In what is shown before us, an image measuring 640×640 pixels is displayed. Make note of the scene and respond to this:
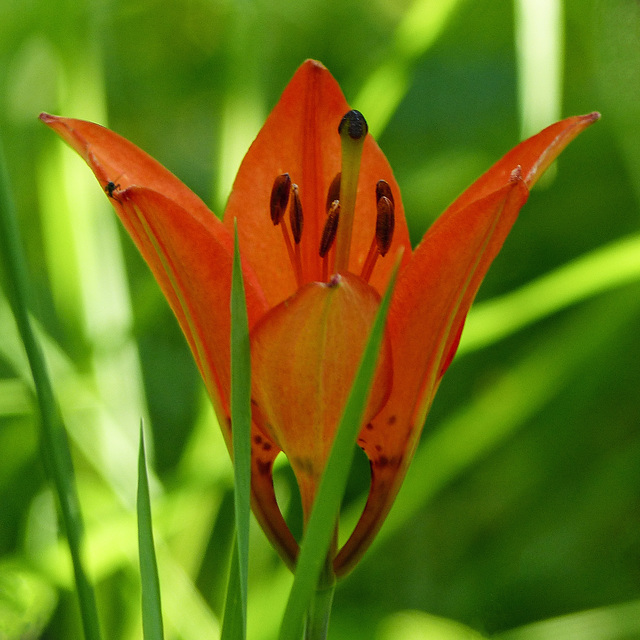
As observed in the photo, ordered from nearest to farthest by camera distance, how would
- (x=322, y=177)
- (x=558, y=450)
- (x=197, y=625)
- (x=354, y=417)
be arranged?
1. (x=354, y=417)
2. (x=322, y=177)
3. (x=197, y=625)
4. (x=558, y=450)

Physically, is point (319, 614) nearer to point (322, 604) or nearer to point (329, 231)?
point (322, 604)

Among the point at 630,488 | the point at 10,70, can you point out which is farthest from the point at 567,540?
the point at 10,70

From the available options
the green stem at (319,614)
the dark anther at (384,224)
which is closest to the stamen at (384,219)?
the dark anther at (384,224)

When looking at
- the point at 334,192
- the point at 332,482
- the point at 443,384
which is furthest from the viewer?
the point at 443,384

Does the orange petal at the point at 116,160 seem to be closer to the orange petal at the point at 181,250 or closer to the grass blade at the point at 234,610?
the orange petal at the point at 181,250

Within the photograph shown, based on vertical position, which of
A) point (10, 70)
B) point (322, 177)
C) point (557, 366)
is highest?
point (10, 70)

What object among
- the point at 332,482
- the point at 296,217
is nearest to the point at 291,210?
the point at 296,217

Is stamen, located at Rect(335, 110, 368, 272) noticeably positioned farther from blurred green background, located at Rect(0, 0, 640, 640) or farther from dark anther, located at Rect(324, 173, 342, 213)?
blurred green background, located at Rect(0, 0, 640, 640)

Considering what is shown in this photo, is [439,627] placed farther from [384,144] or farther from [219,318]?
[384,144]
